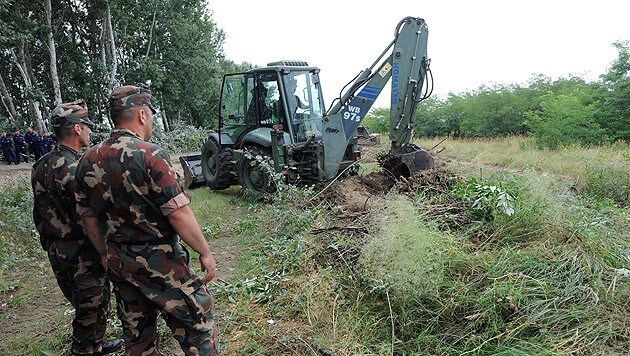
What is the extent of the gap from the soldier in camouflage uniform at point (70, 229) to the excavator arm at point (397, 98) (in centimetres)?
431

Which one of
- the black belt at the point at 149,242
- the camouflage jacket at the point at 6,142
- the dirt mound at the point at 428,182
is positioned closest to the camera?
the black belt at the point at 149,242

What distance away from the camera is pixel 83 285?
2816 millimetres

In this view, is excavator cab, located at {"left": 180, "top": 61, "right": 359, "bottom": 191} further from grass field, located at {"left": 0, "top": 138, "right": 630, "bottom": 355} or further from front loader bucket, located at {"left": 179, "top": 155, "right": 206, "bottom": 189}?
grass field, located at {"left": 0, "top": 138, "right": 630, "bottom": 355}

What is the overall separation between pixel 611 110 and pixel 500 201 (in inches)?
470

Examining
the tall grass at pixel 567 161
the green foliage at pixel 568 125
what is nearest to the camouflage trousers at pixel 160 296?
the tall grass at pixel 567 161

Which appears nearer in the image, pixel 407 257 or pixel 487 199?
pixel 407 257

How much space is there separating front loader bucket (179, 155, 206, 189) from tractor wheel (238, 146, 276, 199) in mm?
1777

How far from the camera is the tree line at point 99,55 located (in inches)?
646

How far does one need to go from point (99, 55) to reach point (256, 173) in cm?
1739

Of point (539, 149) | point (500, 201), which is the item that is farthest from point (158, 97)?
point (500, 201)

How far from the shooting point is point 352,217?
4633mm

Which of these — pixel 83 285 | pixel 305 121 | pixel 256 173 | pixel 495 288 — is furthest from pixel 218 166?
pixel 495 288

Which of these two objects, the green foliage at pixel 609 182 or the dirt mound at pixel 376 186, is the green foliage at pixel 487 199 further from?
the green foliage at pixel 609 182

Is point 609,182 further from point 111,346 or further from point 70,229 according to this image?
point 70,229
